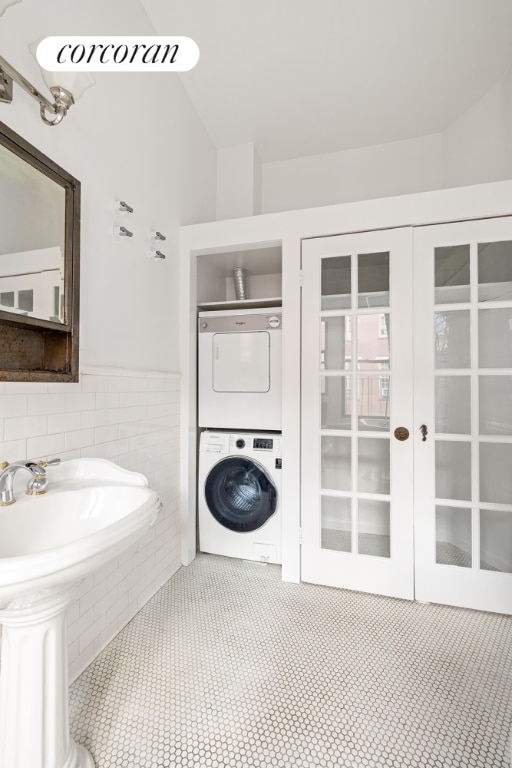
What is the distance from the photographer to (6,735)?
901 mm

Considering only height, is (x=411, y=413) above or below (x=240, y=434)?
above

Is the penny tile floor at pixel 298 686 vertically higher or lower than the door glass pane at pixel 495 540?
lower

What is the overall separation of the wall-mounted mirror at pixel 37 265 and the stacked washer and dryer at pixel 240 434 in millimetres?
1123

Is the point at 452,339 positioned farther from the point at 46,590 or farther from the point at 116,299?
the point at 46,590

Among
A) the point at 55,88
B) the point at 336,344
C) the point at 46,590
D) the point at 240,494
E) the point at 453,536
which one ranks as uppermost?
the point at 55,88

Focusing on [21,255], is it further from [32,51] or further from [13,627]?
[13,627]

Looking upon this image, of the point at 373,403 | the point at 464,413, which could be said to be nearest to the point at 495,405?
the point at 464,413

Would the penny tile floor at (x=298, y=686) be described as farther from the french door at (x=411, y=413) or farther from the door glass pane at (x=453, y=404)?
the door glass pane at (x=453, y=404)

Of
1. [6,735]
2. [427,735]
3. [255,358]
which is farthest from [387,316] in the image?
[6,735]

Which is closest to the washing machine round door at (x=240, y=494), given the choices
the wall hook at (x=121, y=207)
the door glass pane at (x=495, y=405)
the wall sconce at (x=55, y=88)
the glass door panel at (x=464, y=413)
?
the glass door panel at (x=464, y=413)

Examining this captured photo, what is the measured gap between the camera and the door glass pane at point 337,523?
2.02 m

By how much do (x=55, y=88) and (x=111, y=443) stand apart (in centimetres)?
135

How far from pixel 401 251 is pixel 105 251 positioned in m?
1.57

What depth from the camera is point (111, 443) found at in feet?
5.25
